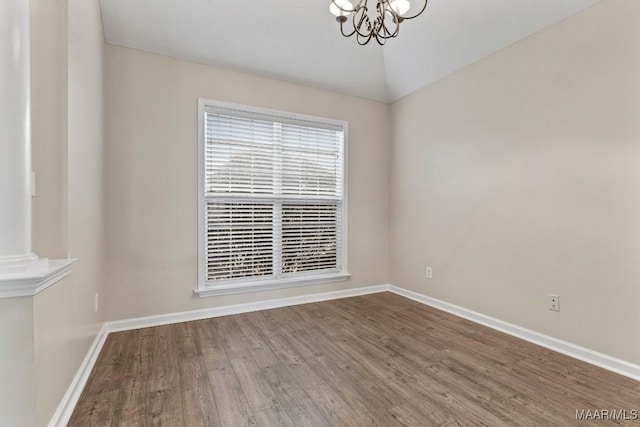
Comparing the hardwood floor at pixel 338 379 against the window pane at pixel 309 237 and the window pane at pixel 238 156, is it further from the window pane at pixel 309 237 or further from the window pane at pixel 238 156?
the window pane at pixel 238 156

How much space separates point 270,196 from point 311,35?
1734 mm

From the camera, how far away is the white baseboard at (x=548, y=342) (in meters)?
2.09

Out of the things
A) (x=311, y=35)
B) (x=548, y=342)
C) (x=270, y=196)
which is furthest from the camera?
(x=270, y=196)

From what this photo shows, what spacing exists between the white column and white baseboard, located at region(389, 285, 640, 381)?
3.38 meters

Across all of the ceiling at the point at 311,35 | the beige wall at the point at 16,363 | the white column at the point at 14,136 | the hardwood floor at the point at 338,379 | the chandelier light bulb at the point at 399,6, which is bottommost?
the hardwood floor at the point at 338,379

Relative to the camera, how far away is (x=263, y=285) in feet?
11.2

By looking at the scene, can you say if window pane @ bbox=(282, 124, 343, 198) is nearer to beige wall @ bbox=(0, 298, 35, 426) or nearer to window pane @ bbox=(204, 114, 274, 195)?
window pane @ bbox=(204, 114, 274, 195)

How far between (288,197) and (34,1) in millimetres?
2452

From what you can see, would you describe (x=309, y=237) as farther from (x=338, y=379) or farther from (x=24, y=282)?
(x=24, y=282)

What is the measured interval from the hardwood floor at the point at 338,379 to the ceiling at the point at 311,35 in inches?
103

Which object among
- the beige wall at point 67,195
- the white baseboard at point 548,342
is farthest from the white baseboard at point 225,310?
the white baseboard at point 548,342

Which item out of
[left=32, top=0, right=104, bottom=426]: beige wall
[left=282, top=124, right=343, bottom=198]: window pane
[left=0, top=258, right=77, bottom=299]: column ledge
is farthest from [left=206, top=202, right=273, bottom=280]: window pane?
[left=0, top=258, right=77, bottom=299]: column ledge

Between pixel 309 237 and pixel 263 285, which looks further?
pixel 309 237

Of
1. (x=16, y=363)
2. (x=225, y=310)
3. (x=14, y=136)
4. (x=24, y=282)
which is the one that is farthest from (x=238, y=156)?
(x=16, y=363)
